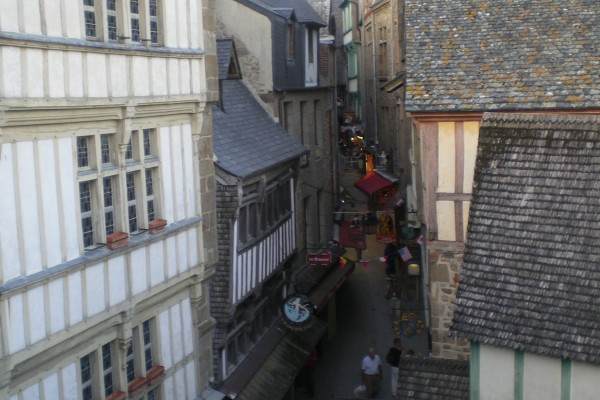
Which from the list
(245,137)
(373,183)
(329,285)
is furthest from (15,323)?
(373,183)

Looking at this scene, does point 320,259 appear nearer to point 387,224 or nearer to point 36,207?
point 387,224

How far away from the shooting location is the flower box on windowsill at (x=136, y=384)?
1046 cm

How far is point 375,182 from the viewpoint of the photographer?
27.4 m

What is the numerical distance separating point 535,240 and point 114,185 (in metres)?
4.94

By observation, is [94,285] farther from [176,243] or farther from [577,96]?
[577,96]

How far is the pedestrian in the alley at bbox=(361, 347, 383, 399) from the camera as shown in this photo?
16.7 m

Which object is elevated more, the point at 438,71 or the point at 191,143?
the point at 438,71

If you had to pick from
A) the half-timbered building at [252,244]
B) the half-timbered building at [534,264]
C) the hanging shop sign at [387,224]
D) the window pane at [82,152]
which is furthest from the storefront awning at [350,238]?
the window pane at [82,152]

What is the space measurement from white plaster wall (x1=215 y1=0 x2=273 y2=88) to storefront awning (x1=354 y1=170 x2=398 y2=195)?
8.85m

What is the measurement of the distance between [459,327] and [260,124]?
914 centimetres

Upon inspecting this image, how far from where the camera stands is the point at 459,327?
9.12m

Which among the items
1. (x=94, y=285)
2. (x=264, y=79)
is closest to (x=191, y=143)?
(x=94, y=285)

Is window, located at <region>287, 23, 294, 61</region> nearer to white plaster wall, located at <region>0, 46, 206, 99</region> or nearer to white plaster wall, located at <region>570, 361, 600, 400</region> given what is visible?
white plaster wall, located at <region>0, 46, 206, 99</region>

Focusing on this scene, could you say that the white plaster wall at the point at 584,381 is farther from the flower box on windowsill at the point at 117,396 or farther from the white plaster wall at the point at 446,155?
the white plaster wall at the point at 446,155
